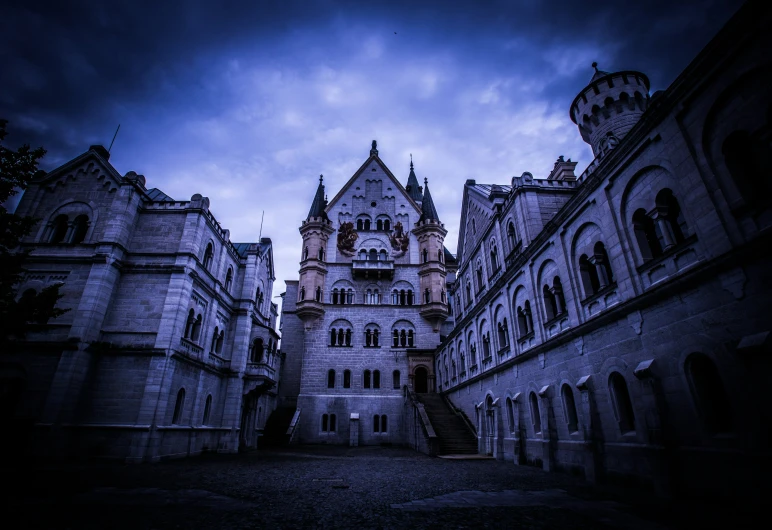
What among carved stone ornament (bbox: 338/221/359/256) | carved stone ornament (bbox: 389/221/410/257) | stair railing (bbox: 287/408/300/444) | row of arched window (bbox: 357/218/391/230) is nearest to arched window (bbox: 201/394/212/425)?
stair railing (bbox: 287/408/300/444)

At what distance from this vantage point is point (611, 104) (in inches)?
870

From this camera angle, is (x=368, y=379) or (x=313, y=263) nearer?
(x=368, y=379)

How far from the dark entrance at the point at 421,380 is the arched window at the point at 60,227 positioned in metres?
30.0

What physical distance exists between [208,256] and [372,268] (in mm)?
17603

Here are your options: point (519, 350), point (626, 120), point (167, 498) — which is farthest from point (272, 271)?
point (626, 120)

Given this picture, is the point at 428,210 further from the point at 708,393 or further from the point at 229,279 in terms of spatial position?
the point at 708,393

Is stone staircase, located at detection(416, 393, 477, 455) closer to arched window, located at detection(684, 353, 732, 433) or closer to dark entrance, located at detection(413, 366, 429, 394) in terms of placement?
dark entrance, located at detection(413, 366, 429, 394)

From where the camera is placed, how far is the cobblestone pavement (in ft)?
22.6

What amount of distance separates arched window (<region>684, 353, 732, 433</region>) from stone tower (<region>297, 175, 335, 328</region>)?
105 feet

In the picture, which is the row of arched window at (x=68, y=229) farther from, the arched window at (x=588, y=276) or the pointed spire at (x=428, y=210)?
the pointed spire at (x=428, y=210)

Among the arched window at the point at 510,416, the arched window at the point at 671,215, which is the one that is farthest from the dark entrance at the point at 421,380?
the arched window at the point at 671,215

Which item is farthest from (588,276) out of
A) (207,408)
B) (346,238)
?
(346,238)

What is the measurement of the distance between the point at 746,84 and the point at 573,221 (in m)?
6.61

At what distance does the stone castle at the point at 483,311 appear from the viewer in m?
7.74
